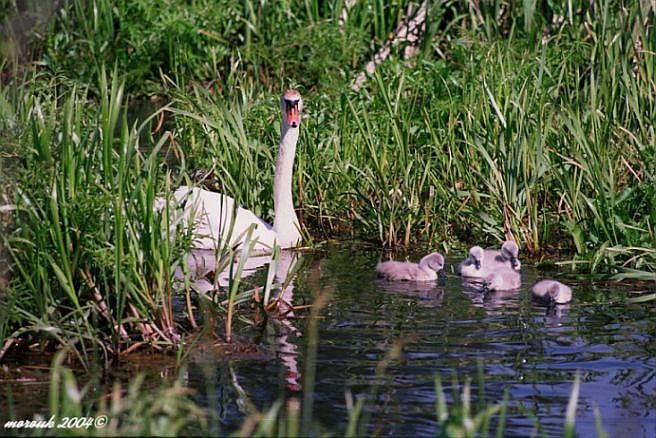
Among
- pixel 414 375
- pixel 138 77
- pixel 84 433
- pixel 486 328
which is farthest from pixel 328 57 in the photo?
pixel 84 433

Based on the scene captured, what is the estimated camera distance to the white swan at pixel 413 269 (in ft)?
26.4

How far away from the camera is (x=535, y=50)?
35.6 feet

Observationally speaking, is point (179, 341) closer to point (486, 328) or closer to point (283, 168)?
point (486, 328)

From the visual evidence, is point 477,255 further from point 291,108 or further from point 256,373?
point 256,373

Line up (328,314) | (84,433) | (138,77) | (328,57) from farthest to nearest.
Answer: (138,77), (328,57), (328,314), (84,433)

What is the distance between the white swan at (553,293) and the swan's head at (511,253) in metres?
0.54

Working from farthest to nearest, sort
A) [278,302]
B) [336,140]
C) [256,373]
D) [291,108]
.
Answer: [336,140]
[291,108]
[278,302]
[256,373]

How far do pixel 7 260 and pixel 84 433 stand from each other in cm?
204

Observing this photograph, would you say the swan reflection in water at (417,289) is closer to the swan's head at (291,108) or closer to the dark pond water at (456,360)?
the dark pond water at (456,360)

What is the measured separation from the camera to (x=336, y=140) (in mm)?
9766

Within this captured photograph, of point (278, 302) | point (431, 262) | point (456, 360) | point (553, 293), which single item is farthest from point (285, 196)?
point (456, 360)

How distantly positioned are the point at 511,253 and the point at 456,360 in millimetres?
1814

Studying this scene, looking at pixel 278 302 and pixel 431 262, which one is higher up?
pixel 431 262

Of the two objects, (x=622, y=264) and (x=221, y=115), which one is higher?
(x=221, y=115)
